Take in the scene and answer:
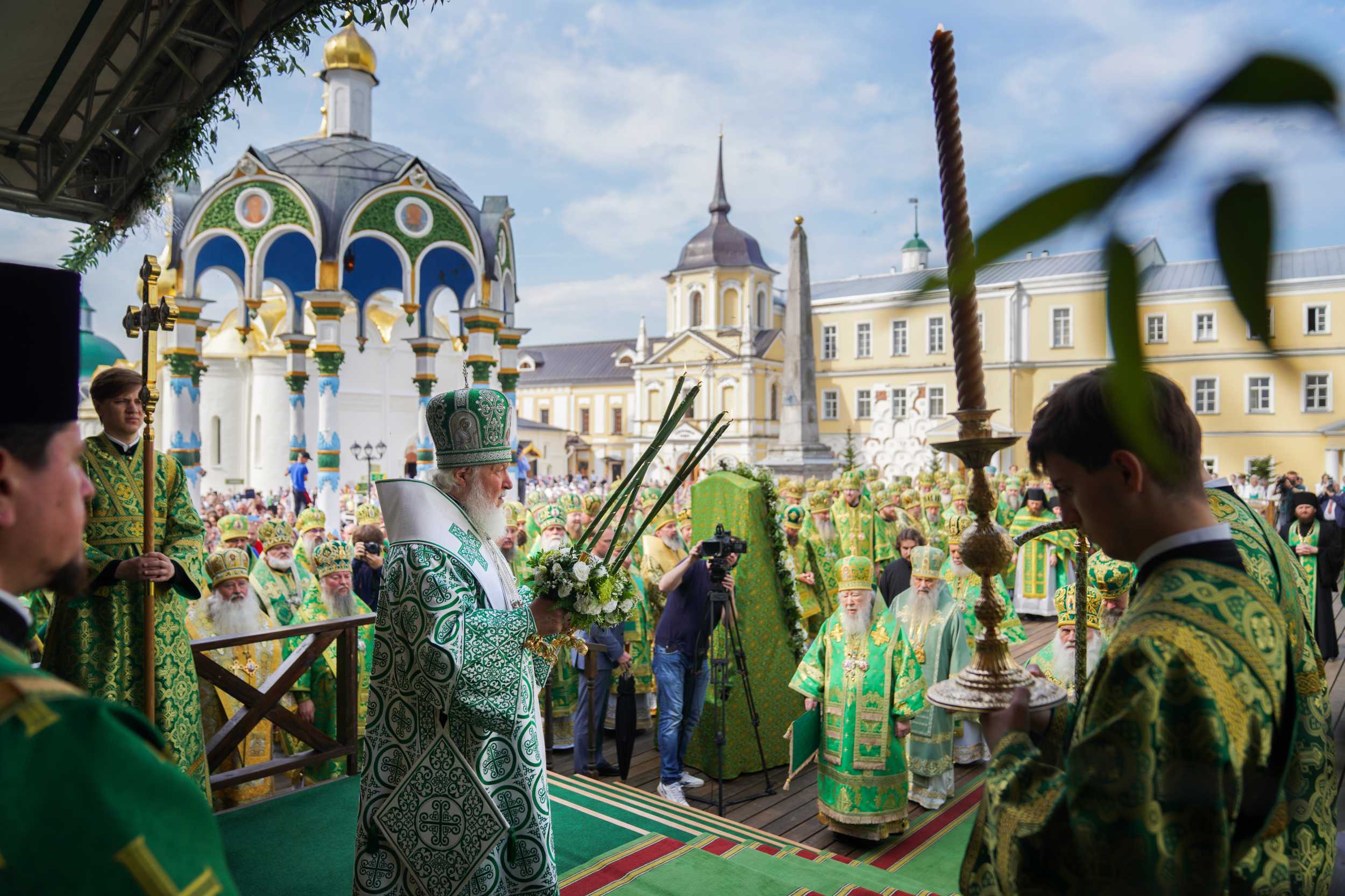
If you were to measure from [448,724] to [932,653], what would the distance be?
4633 millimetres

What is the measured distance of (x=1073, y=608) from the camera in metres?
5.80

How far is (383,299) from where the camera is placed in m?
26.0

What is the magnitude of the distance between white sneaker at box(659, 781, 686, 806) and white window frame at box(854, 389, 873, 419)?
35910mm

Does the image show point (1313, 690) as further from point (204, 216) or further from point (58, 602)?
point (204, 216)

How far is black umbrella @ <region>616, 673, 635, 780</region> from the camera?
20.8 ft

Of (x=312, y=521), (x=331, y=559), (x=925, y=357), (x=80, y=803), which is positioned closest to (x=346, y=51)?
(x=312, y=521)

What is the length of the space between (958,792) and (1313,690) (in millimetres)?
5413

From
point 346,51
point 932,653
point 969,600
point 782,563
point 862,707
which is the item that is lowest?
point 862,707

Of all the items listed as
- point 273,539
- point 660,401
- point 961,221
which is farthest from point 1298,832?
point 660,401

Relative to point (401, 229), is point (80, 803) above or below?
below

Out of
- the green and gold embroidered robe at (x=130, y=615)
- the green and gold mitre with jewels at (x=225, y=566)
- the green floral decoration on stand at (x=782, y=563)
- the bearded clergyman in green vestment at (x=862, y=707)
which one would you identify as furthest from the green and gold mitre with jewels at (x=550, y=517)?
the green and gold embroidered robe at (x=130, y=615)

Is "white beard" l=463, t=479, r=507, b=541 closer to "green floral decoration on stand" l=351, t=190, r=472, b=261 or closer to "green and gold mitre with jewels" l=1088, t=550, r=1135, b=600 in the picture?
"green and gold mitre with jewels" l=1088, t=550, r=1135, b=600

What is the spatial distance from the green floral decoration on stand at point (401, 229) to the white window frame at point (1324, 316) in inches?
533

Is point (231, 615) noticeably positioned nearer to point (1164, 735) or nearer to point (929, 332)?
point (929, 332)
